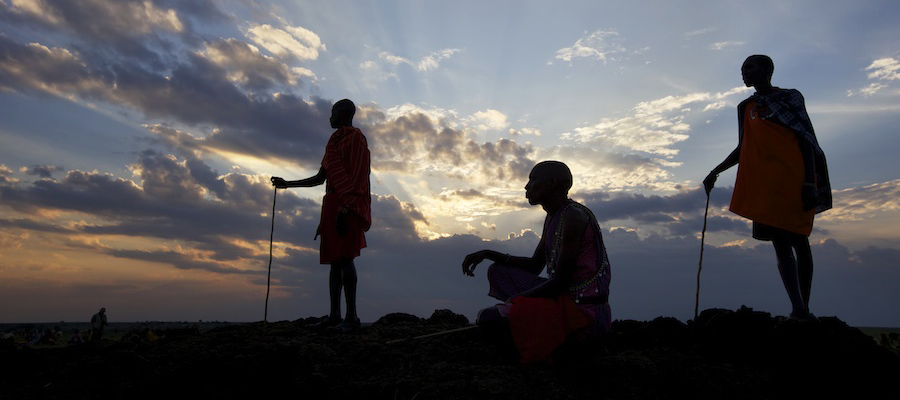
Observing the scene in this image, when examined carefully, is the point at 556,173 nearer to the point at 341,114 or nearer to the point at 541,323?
the point at 541,323

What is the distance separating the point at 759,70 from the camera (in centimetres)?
654

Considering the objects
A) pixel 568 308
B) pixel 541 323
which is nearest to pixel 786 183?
pixel 568 308

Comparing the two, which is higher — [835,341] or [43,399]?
[835,341]

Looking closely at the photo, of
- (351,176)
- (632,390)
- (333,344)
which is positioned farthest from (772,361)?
(351,176)

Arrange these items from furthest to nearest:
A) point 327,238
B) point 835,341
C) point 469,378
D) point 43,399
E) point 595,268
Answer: point 327,238 < point 835,341 < point 43,399 < point 595,268 < point 469,378

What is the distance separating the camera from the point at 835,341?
563cm

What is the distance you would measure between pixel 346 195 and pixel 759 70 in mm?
5267

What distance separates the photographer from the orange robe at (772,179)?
612cm

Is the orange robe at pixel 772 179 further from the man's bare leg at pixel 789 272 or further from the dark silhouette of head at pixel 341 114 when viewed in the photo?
the dark silhouette of head at pixel 341 114

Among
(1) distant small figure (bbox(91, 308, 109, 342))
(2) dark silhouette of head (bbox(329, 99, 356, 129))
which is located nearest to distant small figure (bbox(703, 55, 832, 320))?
(2) dark silhouette of head (bbox(329, 99, 356, 129))

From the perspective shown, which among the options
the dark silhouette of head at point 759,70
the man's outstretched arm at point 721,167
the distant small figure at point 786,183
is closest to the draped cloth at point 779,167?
the distant small figure at point 786,183

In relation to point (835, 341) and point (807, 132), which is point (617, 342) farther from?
point (807, 132)

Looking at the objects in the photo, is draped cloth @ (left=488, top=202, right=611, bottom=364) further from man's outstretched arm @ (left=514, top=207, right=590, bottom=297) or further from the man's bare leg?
the man's bare leg

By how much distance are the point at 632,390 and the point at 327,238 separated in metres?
4.65
